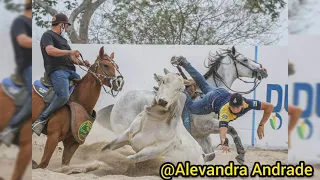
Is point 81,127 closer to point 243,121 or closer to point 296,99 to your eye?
point 243,121

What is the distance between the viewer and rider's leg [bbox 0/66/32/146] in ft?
13.4

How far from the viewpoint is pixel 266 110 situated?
3.83 metres

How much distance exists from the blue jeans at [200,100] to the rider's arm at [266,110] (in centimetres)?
36

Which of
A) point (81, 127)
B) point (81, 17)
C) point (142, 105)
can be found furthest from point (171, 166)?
point (81, 17)

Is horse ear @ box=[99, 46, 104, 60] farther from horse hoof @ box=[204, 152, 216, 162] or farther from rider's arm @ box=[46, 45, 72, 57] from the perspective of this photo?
horse hoof @ box=[204, 152, 216, 162]

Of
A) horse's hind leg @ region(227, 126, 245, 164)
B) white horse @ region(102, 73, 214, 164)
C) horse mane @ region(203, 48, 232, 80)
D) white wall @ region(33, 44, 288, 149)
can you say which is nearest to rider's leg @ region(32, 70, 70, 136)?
white wall @ region(33, 44, 288, 149)

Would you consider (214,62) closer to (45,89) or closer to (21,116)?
(45,89)

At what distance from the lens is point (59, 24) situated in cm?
398

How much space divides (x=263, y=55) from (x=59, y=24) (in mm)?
1729

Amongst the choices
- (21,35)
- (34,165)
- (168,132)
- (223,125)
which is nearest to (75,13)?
(21,35)

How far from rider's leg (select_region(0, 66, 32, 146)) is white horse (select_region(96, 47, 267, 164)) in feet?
2.24

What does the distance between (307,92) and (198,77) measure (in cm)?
88

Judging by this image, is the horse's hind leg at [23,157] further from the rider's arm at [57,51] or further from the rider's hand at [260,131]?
the rider's hand at [260,131]

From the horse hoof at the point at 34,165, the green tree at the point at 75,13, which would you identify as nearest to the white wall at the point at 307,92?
the green tree at the point at 75,13
